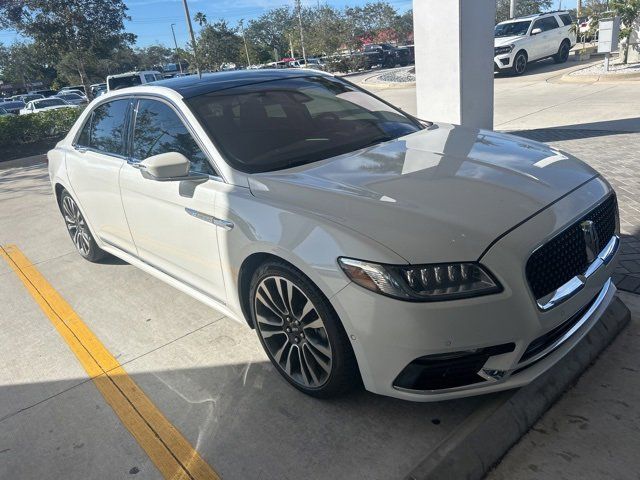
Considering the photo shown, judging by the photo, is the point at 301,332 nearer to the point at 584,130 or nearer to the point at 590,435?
the point at 590,435

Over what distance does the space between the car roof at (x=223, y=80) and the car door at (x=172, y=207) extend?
18 centimetres

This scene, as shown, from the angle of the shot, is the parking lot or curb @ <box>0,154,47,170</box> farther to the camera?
curb @ <box>0,154,47,170</box>

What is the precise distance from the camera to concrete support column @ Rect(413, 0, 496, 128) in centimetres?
727

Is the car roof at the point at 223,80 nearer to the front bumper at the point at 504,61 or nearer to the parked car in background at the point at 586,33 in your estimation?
the front bumper at the point at 504,61

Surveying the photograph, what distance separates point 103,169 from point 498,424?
338cm

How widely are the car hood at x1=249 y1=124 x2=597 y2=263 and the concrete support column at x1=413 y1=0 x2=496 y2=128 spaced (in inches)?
177

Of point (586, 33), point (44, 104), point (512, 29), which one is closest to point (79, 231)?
point (586, 33)

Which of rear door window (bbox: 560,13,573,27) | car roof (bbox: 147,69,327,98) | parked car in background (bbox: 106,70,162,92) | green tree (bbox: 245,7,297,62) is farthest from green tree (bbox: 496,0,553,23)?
car roof (bbox: 147,69,327,98)

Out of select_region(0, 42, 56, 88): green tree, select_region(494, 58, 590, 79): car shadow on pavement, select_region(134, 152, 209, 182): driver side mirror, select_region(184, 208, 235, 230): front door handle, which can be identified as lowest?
select_region(494, 58, 590, 79): car shadow on pavement

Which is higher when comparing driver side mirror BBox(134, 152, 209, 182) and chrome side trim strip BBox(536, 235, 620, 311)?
driver side mirror BBox(134, 152, 209, 182)

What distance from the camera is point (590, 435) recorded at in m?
2.43

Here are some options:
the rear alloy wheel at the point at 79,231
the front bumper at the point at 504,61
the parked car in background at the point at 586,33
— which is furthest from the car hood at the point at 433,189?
the parked car in background at the point at 586,33

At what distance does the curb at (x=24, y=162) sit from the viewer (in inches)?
490

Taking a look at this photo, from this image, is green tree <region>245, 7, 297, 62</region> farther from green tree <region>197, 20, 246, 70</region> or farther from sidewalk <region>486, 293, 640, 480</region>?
sidewalk <region>486, 293, 640, 480</region>
